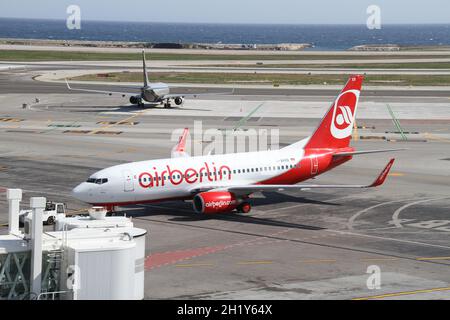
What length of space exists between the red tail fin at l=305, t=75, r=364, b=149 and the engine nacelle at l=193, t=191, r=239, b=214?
382 inches

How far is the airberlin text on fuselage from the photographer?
2290 inches

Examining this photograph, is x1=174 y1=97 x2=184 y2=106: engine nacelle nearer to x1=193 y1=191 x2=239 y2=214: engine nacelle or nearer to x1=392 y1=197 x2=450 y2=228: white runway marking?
x1=392 y1=197 x2=450 y2=228: white runway marking

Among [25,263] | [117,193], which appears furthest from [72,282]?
[117,193]

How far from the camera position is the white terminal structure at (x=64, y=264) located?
103ft

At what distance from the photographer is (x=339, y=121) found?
6756cm

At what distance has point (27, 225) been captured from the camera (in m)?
33.7

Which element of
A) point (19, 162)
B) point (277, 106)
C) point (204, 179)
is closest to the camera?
point (204, 179)

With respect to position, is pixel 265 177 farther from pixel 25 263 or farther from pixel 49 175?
pixel 25 263

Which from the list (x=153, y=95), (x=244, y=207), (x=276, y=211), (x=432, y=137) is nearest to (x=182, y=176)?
(x=244, y=207)

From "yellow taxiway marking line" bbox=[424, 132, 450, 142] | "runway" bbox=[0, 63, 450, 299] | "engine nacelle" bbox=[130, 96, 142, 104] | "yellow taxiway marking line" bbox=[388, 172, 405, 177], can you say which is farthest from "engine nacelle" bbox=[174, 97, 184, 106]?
"yellow taxiway marking line" bbox=[388, 172, 405, 177]

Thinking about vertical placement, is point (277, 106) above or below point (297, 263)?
above

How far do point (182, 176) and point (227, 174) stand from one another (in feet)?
12.4

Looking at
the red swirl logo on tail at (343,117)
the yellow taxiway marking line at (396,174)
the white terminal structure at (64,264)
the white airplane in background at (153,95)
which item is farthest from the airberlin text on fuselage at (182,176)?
the white airplane in background at (153,95)
